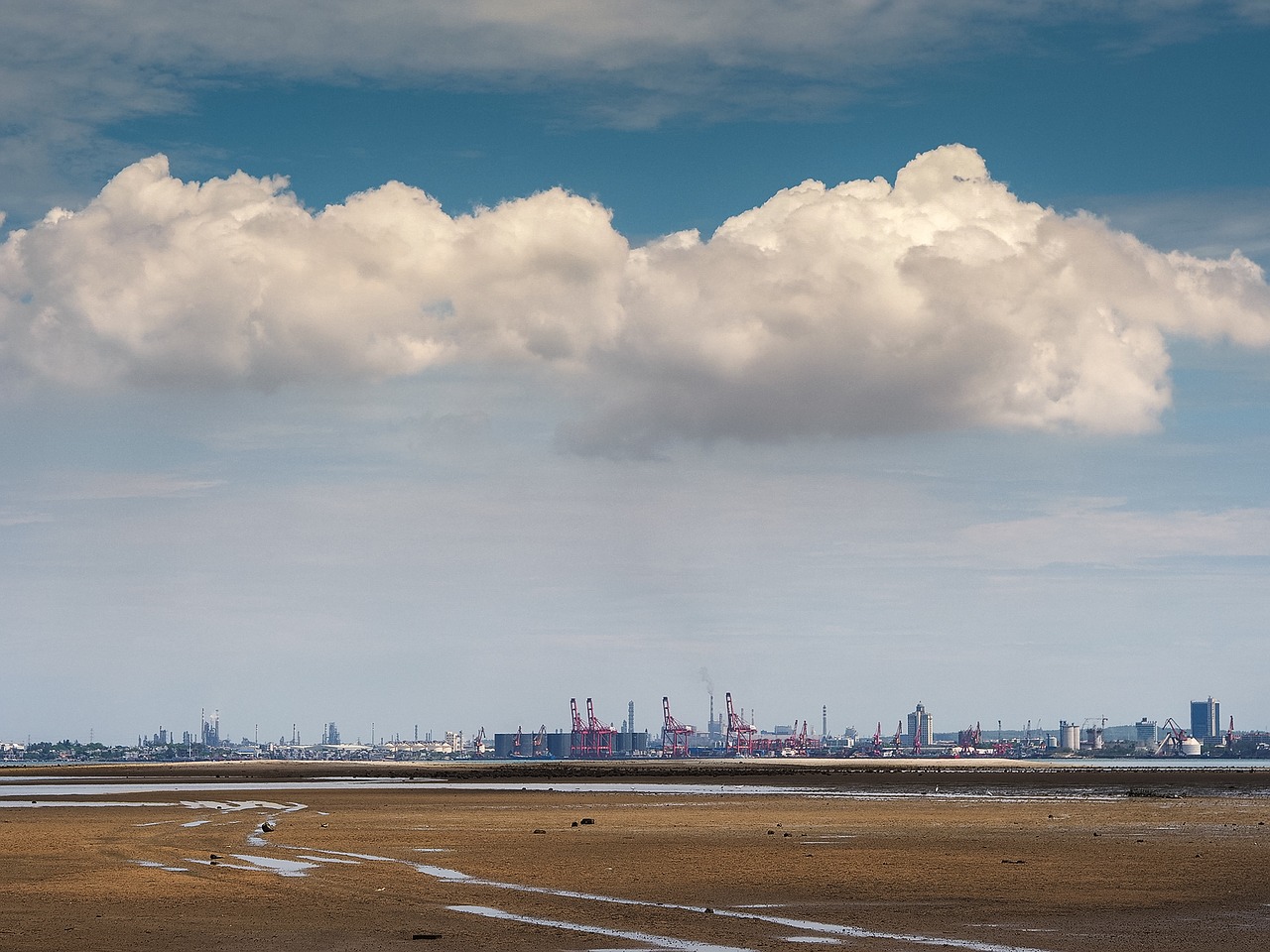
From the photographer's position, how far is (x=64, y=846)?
48.0 meters

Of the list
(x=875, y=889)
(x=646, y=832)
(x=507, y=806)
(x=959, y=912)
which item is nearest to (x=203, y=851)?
(x=646, y=832)

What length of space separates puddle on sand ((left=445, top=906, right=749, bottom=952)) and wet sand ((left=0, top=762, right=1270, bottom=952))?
10 cm

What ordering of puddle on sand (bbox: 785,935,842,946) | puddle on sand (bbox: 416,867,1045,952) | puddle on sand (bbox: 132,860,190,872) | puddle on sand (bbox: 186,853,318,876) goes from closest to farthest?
puddle on sand (bbox: 416,867,1045,952)
puddle on sand (bbox: 785,935,842,946)
puddle on sand (bbox: 186,853,318,876)
puddle on sand (bbox: 132,860,190,872)

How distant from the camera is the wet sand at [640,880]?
1063 inches

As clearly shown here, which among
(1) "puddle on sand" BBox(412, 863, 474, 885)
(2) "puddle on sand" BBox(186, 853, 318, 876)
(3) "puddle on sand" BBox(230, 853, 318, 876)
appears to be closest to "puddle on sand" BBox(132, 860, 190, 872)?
(2) "puddle on sand" BBox(186, 853, 318, 876)

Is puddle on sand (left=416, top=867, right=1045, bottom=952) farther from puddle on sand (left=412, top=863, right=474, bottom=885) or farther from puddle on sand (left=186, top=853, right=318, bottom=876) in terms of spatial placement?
puddle on sand (left=186, top=853, right=318, bottom=876)

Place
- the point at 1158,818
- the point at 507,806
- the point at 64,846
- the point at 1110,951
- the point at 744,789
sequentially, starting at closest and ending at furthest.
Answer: the point at 1110,951
the point at 64,846
the point at 1158,818
the point at 507,806
the point at 744,789

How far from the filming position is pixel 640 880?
36.7 m

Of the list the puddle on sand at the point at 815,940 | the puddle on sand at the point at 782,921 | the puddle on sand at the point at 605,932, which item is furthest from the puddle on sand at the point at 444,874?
the puddle on sand at the point at 815,940

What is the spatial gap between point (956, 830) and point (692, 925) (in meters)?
29.2

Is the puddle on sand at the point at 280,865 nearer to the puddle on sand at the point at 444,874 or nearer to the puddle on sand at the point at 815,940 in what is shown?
the puddle on sand at the point at 444,874

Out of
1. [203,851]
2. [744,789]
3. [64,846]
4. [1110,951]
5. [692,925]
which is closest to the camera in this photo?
[1110,951]

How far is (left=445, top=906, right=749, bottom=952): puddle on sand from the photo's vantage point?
2538cm

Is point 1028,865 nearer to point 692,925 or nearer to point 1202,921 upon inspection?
point 1202,921
